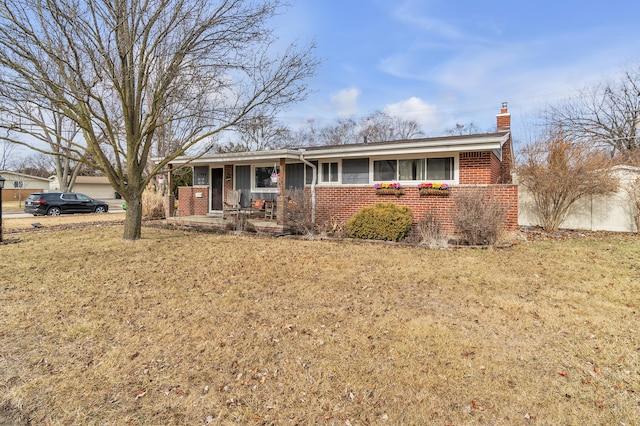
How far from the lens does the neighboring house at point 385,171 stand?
9680mm

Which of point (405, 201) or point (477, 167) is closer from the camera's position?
point (477, 167)

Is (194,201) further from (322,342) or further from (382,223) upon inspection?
(322,342)

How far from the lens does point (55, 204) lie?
2042cm

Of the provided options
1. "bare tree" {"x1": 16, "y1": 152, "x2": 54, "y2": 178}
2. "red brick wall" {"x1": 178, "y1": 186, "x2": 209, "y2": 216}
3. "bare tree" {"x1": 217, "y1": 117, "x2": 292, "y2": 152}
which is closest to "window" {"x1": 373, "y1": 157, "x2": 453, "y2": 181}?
"red brick wall" {"x1": 178, "y1": 186, "x2": 209, "y2": 216}

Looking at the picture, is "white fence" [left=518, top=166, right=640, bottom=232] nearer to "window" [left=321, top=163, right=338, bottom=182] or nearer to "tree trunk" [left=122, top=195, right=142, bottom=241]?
"window" [left=321, top=163, right=338, bottom=182]

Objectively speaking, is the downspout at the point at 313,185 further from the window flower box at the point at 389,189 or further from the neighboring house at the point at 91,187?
the neighboring house at the point at 91,187

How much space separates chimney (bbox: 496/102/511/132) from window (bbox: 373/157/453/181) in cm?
458

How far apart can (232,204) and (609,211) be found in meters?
12.5

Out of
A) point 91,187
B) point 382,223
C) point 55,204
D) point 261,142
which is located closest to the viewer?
point 382,223

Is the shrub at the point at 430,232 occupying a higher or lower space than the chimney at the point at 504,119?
lower

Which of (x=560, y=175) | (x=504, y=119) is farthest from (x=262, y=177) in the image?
(x=560, y=175)

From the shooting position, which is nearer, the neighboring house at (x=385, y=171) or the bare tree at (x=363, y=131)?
the neighboring house at (x=385, y=171)

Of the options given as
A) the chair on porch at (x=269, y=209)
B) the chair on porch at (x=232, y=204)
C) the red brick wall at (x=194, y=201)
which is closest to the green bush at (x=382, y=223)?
the chair on porch at (x=269, y=209)

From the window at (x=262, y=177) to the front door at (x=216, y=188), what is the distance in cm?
180
